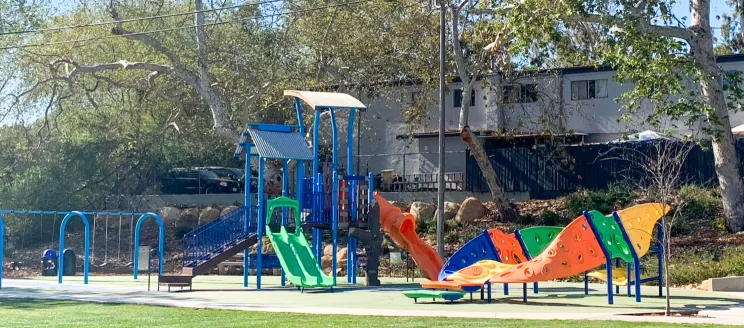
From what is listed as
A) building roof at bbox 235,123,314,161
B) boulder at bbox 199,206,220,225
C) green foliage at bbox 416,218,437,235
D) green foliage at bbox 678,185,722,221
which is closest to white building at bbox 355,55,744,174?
green foliage at bbox 416,218,437,235

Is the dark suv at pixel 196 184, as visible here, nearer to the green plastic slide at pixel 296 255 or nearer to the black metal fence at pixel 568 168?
the black metal fence at pixel 568 168

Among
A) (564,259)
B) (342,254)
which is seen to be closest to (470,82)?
(342,254)

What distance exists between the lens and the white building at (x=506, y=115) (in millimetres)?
40938

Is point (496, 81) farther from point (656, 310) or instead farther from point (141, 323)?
point (141, 323)

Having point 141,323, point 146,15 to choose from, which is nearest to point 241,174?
point 146,15

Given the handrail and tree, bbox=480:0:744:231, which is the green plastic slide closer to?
the handrail

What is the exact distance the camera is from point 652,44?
1113 inches

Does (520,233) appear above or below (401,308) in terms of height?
above

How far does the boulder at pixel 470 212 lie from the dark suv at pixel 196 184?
15.9m

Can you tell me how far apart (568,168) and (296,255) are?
58.2ft

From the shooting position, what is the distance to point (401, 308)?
2017 cm

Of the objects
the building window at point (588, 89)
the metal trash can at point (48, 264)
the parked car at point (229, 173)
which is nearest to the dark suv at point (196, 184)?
the parked car at point (229, 173)

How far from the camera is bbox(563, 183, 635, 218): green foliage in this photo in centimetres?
3656

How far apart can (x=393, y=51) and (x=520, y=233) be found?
652 inches
